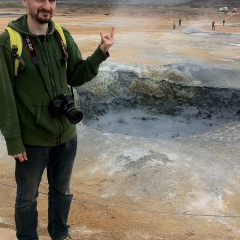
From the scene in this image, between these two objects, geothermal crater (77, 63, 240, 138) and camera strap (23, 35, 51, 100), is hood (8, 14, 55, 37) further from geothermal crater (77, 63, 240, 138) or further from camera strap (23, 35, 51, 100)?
geothermal crater (77, 63, 240, 138)

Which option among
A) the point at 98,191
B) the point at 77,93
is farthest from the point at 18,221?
the point at 77,93

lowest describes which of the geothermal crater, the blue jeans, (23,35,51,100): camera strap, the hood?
the geothermal crater

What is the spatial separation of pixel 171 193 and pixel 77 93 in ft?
13.9

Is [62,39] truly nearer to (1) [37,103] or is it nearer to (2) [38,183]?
(1) [37,103]

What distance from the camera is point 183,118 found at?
29.6ft

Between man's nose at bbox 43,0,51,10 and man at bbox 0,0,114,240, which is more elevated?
man's nose at bbox 43,0,51,10

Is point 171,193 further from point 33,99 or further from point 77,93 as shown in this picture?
point 77,93

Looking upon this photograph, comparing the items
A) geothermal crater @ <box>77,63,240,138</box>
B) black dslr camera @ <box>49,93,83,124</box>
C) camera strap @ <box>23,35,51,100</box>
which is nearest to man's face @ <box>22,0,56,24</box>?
camera strap @ <box>23,35,51,100</box>

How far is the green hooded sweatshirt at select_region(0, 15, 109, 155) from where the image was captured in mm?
2141

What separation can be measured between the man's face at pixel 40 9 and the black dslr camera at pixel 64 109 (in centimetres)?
46

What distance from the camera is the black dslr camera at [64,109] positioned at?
2242 mm

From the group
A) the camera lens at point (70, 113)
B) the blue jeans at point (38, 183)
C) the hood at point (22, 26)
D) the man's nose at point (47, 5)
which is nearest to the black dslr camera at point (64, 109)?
the camera lens at point (70, 113)

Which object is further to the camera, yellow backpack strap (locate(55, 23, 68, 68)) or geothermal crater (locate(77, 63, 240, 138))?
geothermal crater (locate(77, 63, 240, 138))

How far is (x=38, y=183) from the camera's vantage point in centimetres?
240
